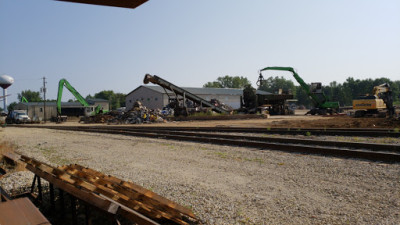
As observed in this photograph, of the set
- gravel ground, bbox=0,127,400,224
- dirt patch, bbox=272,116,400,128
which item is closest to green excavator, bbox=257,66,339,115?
dirt patch, bbox=272,116,400,128

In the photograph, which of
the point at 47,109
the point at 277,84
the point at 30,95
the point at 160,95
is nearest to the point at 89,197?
the point at 160,95

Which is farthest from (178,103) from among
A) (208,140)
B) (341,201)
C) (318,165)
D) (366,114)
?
(341,201)

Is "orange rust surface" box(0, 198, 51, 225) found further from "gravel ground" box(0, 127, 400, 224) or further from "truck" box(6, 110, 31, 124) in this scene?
"truck" box(6, 110, 31, 124)

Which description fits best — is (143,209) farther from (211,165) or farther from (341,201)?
(211,165)

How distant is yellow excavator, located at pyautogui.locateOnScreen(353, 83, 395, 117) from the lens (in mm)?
25062

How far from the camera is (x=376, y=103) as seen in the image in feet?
82.6

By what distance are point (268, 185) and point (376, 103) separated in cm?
2375

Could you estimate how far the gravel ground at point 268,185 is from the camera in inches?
159

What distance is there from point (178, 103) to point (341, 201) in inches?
1242

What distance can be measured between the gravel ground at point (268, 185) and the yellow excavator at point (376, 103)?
1995cm

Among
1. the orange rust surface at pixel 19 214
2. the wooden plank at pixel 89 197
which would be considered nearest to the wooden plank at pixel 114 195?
the wooden plank at pixel 89 197

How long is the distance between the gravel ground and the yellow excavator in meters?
20.0

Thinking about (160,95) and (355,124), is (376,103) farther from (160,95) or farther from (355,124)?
(160,95)

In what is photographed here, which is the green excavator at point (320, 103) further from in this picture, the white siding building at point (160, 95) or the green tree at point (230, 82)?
the green tree at point (230, 82)
